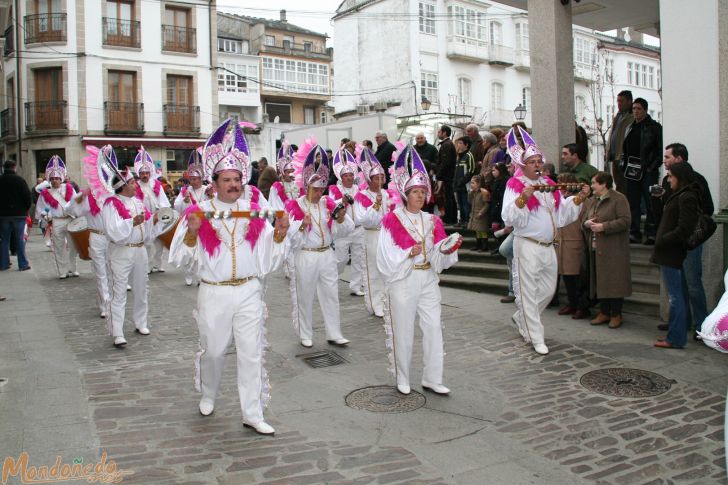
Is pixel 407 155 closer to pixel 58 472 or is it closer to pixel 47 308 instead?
pixel 58 472

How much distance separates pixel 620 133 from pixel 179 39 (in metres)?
27.9

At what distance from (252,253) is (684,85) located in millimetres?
5976

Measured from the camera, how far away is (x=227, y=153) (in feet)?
17.2

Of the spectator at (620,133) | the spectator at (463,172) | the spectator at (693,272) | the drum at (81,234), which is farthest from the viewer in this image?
the spectator at (463,172)

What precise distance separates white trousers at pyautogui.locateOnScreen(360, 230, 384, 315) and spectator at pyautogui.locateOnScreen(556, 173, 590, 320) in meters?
2.57

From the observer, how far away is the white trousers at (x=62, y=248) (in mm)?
13265

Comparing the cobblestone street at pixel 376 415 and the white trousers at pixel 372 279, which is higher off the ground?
the white trousers at pixel 372 279

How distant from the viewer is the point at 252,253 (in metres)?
5.20

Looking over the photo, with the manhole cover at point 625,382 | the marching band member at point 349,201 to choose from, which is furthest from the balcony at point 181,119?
the manhole cover at point 625,382

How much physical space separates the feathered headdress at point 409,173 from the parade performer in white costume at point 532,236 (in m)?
1.59

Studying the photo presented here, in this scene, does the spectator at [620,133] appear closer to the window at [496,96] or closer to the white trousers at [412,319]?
the white trousers at [412,319]

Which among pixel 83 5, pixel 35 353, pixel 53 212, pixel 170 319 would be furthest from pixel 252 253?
pixel 83 5

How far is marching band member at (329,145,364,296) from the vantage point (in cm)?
980

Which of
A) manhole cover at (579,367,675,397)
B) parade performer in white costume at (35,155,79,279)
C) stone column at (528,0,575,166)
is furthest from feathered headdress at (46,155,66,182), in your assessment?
manhole cover at (579,367,675,397)
